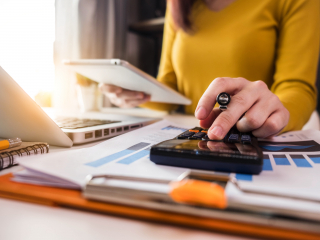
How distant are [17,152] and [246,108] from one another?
33cm

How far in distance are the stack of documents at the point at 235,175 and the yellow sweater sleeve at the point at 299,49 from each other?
1.50 ft

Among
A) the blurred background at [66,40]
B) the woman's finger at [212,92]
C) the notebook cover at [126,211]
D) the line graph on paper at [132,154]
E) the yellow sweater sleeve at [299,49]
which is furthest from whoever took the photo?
the blurred background at [66,40]

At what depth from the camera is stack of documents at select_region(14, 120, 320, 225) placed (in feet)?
0.51

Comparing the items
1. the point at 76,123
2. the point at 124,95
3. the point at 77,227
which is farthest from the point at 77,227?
the point at 124,95

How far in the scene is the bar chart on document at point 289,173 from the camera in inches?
7.3

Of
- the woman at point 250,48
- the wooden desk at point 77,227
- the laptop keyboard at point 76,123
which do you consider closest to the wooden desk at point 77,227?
the wooden desk at point 77,227

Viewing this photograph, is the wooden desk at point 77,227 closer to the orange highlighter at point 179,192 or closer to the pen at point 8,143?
the orange highlighter at point 179,192

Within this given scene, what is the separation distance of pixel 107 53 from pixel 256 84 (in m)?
1.51

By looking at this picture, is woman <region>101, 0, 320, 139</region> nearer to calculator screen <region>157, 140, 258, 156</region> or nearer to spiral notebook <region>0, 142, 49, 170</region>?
calculator screen <region>157, 140, 258, 156</region>

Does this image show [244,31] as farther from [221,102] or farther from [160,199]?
Answer: [160,199]

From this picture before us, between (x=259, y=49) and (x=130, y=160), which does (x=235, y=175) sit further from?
(x=259, y=49)

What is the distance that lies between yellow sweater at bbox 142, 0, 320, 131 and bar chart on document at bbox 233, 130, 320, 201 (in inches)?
10.5

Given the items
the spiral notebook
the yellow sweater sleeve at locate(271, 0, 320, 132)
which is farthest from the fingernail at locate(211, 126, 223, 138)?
the yellow sweater sleeve at locate(271, 0, 320, 132)

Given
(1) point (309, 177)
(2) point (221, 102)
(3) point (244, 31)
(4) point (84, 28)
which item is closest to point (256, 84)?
(2) point (221, 102)
